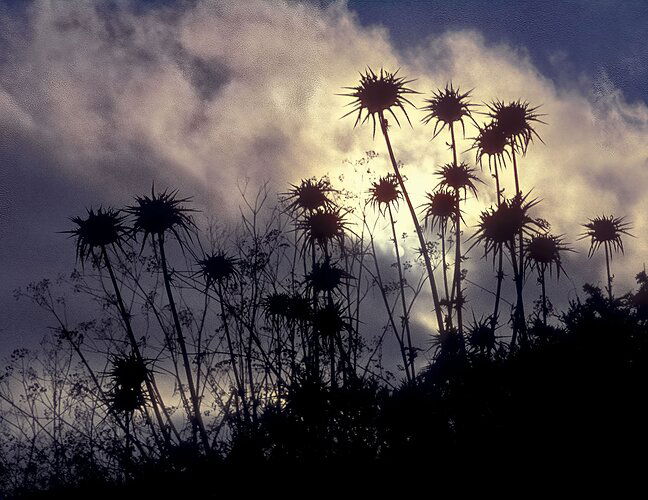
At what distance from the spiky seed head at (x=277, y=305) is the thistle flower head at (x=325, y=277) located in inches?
72.3

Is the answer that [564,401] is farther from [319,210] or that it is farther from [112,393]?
[112,393]

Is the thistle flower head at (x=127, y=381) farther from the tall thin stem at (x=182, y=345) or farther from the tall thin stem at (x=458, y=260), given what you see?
the tall thin stem at (x=458, y=260)

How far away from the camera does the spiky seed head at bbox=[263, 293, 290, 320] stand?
2034 centimetres

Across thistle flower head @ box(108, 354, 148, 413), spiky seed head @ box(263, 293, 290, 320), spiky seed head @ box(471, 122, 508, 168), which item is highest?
spiky seed head @ box(471, 122, 508, 168)

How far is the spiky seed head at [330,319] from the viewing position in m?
18.7

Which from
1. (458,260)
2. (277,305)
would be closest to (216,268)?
(277,305)

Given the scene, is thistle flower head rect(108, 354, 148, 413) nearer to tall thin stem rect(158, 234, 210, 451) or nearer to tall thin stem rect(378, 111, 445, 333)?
tall thin stem rect(158, 234, 210, 451)

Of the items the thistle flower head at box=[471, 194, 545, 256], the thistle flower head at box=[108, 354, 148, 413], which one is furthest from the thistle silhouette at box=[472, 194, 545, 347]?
the thistle flower head at box=[108, 354, 148, 413]

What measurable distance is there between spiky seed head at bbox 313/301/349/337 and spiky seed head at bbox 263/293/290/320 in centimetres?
178

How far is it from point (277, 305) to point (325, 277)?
2847mm

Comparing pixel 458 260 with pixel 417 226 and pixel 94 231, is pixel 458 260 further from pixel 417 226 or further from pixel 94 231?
pixel 94 231

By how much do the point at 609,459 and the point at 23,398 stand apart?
3022 cm

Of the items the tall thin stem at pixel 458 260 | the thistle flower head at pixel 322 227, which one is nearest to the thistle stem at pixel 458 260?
the tall thin stem at pixel 458 260

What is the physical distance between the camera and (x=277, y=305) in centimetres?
2067
